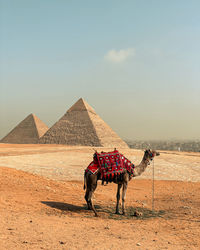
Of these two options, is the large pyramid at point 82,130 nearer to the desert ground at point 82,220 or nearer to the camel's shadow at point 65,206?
the desert ground at point 82,220

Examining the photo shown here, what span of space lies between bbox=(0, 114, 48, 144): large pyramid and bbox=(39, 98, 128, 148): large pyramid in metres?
6.21

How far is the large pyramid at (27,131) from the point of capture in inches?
2861

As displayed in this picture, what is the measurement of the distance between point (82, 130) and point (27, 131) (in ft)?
67.2

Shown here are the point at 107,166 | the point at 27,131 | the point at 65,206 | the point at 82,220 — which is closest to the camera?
the point at 82,220

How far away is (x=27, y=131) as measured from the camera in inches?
2970

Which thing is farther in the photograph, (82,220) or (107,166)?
(107,166)

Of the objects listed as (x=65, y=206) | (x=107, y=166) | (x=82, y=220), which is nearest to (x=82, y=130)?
(x=65, y=206)

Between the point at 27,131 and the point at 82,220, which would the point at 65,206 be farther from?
the point at 27,131

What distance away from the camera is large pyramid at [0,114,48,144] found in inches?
2861

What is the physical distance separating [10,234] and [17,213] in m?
1.35

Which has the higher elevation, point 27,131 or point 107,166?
point 27,131

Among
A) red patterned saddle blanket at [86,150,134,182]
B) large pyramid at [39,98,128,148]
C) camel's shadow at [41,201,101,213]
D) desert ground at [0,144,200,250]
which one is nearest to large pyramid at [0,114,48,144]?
large pyramid at [39,98,128,148]

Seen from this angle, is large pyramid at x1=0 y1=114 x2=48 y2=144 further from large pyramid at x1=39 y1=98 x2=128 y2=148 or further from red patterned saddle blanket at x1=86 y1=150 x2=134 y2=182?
red patterned saddle blanket at x1=86 y1=150 x2=134 y2=182

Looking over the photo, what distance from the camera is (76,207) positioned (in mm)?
6961
